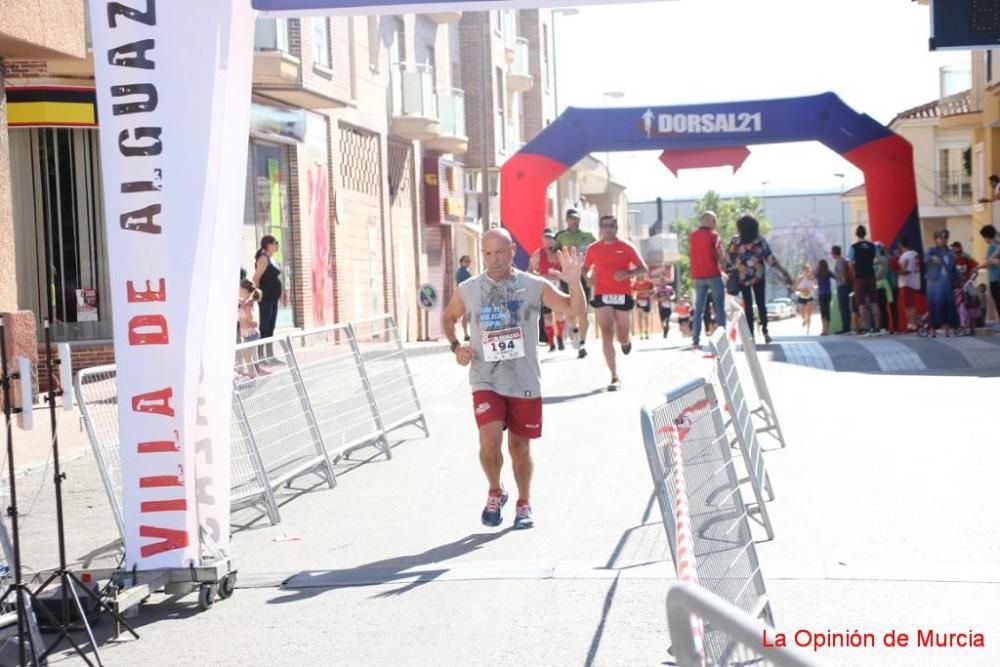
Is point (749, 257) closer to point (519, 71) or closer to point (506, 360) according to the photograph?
point (506, 360)

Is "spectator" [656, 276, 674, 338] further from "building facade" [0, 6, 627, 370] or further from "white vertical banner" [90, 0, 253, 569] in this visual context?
"white vertical banner" [90, 0, 253, 569]

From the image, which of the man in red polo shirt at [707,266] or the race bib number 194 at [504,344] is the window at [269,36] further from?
the race bib number 194 at [504,344]

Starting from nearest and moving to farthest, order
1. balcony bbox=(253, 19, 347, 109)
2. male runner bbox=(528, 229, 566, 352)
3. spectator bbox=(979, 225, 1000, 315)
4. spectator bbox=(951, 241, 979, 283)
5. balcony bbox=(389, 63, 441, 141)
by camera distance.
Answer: male runner bbox=(528, 229, 566, 352) → spectator bbox=(979, 225, 1000, 315) → spectator bbox=(951, 241, 979, 283) → balcony bbox=(253, 19, 347, 109) → balcony bbox=(389, 63, 441, 141)

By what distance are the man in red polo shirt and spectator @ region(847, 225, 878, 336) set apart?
4.96 metres

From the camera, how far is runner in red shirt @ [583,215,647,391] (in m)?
16.8

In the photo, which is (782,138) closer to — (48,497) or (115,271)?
(48,497)

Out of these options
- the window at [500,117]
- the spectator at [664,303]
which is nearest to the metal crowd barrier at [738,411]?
the spectator at [664,303]

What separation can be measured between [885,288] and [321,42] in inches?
483

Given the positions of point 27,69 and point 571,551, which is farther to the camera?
point 27,69

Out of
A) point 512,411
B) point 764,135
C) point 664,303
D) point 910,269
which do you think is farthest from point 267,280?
point 664,303

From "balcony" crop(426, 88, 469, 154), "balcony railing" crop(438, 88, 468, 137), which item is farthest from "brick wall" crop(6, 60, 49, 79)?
"balcony railing" crop(438, 88, 468, 137)

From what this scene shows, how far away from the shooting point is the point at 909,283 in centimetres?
2491

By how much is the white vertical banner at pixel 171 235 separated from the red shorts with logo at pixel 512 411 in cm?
201

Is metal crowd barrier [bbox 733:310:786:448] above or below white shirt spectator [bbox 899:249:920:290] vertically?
below
